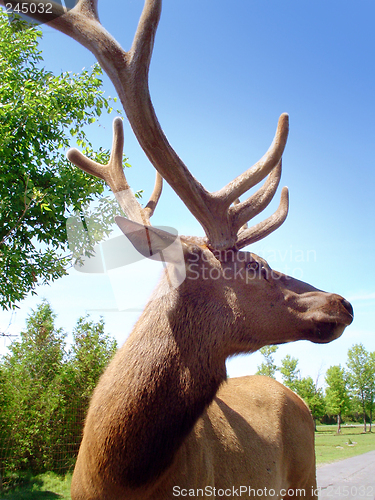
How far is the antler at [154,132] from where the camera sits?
7.72 feet

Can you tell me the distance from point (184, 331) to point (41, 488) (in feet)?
24.5

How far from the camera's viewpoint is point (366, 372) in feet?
160

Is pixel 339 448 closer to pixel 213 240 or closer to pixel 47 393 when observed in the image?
pixel 47 393

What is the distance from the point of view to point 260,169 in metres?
2.90

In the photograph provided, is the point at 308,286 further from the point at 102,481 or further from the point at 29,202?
the point at 29,202

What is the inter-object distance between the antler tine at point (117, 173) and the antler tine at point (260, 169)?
77cm

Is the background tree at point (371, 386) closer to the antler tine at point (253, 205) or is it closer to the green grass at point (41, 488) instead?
the green grass at point (41, 488)

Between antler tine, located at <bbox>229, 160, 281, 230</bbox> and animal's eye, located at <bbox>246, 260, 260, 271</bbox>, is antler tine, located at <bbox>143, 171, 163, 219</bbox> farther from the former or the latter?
animal's eye, located at <bbox>246, 260, 260, 271</bbox>

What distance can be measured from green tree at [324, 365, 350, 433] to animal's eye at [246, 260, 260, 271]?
50152mm

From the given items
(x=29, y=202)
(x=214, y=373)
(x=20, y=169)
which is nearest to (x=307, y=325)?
(x=214, y=373)

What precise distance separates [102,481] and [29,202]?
15.8 ft

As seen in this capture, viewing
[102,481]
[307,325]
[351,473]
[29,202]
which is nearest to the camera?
[102,481]

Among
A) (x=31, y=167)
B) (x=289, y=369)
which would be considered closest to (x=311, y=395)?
(x=289, y=369)

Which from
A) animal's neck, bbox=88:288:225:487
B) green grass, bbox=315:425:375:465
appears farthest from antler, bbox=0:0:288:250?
green grass, bbox=315:425:375:465
